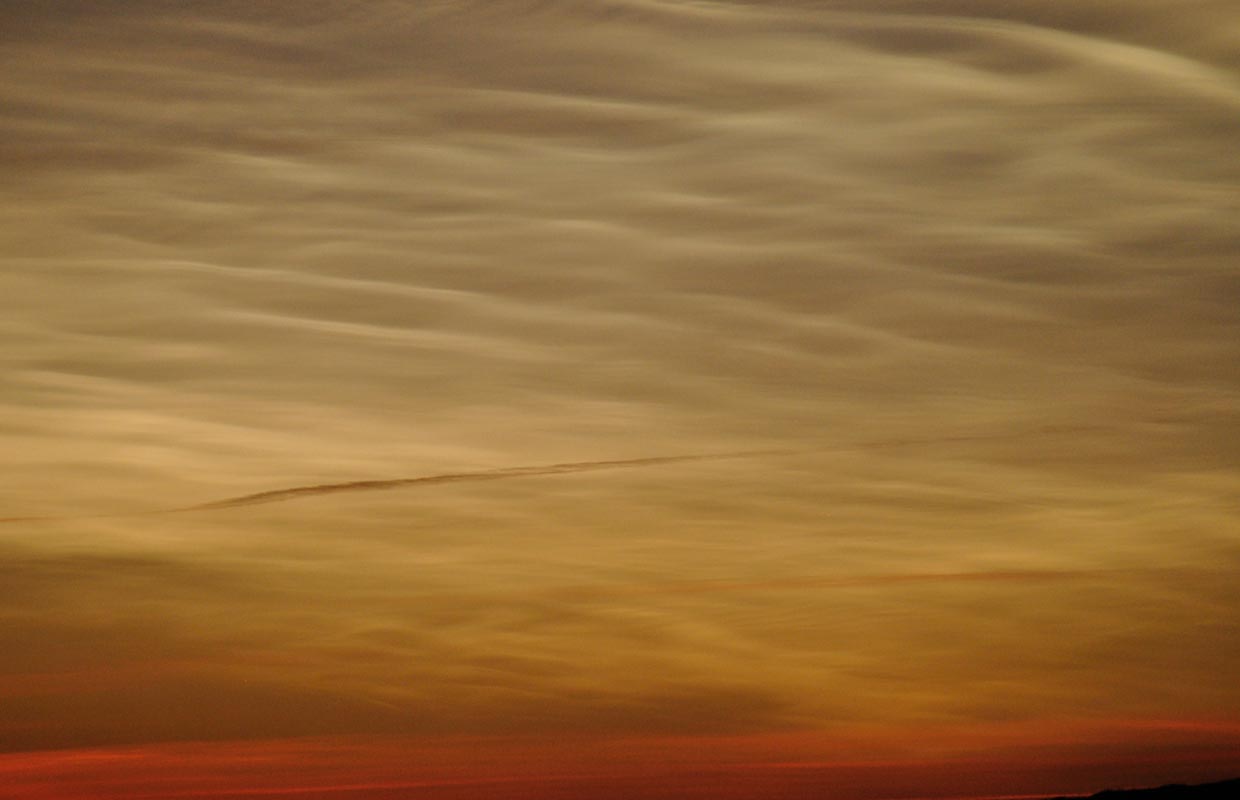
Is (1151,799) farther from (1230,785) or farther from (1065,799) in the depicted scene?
(1065,799)

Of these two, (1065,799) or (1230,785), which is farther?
(1230,785)

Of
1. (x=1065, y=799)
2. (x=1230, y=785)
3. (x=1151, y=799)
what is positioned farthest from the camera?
(x=1230, y=785)

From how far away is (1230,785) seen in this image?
18875mm

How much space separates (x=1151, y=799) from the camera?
1752 centimetres

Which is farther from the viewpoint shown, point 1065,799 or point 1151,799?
point 1151,799

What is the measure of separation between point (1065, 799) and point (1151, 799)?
14.6 ft

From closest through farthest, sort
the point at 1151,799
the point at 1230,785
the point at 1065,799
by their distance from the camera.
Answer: the point at 1065,799, the point at 1151,799, the point at 1230,785

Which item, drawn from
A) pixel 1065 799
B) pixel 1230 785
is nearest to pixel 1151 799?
pixel 1230 785

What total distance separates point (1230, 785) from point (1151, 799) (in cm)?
332

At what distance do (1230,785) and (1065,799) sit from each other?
7711mm

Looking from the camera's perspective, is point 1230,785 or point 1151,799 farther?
point 1230,785
